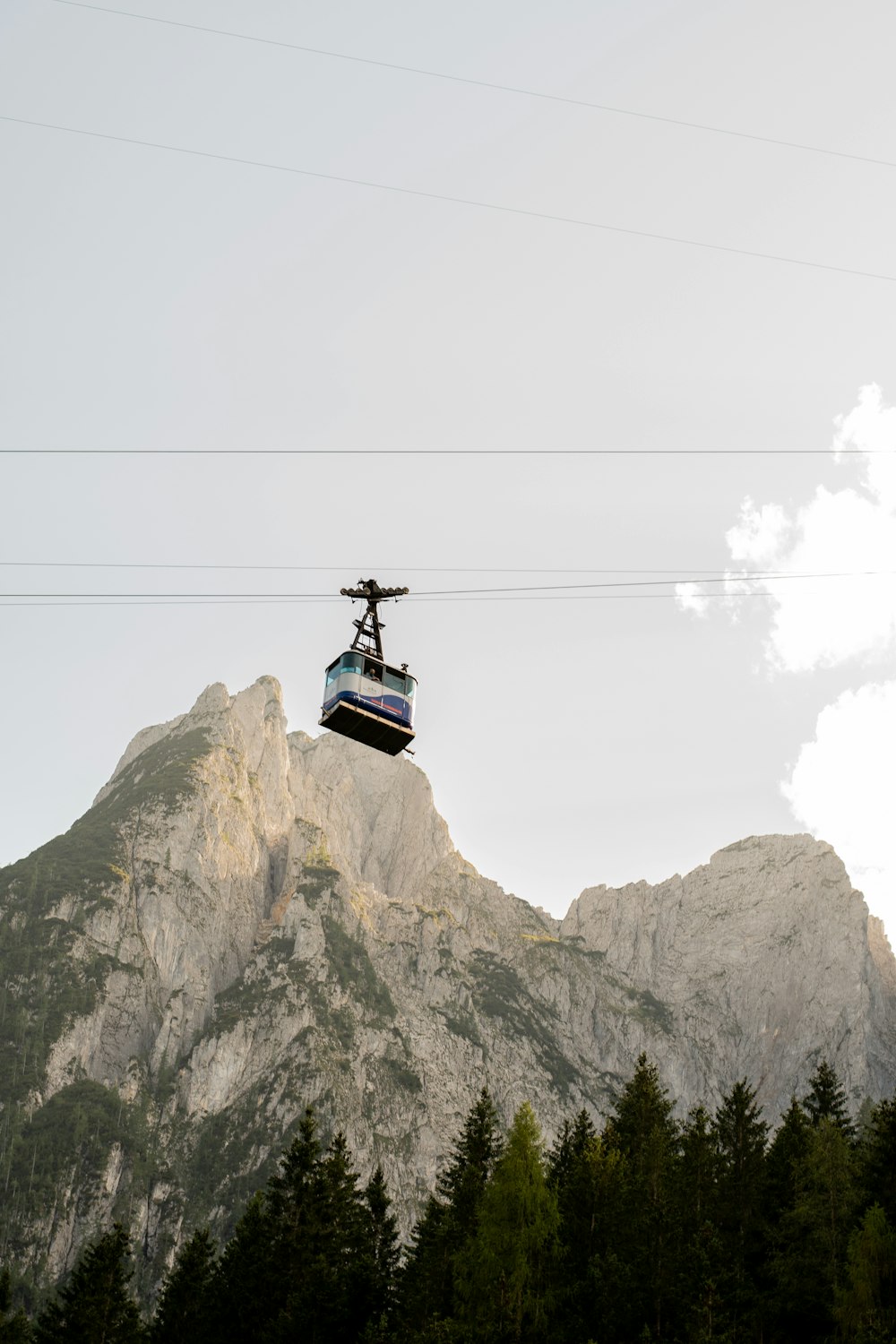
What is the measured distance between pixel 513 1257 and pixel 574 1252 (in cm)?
926

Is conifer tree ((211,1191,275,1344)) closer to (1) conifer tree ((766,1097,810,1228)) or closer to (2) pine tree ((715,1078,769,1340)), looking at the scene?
(2) pine tree ((715,1078,769,1340))

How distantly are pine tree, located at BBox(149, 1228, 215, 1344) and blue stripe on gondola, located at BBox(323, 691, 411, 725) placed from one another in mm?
53163

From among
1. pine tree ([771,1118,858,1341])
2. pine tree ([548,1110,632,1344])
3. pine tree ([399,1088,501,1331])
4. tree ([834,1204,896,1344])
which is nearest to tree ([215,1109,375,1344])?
pine tree ([399,1088,501,1331])

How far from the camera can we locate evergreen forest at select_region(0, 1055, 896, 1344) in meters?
54.8

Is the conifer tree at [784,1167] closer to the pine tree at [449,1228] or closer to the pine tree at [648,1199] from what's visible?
the pine tree at [648,1199]

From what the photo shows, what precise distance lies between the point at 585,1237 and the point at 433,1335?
51.0ft

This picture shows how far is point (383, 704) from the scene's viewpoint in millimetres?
40219

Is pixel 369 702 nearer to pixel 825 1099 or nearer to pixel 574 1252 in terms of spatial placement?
pixel 574 1252

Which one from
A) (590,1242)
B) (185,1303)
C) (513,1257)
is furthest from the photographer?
(185,1303)

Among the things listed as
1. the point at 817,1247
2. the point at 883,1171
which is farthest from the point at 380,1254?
the point at 883,1171

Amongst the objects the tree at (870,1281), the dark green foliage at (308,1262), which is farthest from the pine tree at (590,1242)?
the tree at (870,1281)

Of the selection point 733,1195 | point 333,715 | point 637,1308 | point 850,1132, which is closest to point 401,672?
point 333,715

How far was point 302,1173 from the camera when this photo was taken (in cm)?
7775

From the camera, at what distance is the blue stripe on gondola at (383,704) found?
130ft
